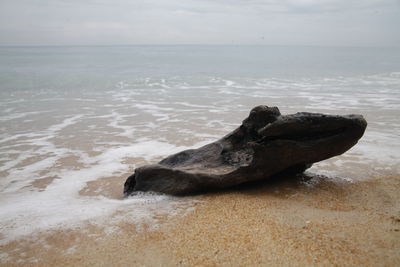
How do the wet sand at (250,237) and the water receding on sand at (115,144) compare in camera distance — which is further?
the water receding on sand at (115,144)

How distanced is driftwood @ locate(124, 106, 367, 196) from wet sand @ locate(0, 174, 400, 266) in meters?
0.28

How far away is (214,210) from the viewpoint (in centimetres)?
381

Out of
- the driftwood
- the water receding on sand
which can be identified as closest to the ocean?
the water receding on sand

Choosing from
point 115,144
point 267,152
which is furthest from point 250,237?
point 115,144

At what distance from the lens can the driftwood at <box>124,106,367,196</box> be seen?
Answer: 13.7 feet

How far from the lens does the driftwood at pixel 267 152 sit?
13.7 feet

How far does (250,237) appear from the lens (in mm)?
3129

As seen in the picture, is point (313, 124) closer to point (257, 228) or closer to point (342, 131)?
point (342, 131)

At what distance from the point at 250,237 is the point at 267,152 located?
138 cm

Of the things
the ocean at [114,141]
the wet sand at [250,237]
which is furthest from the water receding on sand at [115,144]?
the wet sand at [250,237]

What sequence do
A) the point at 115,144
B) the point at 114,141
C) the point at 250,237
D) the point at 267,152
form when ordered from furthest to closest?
the point at 114,141 < the point at 115,144 < the point at 267,152 < the point at 250,237

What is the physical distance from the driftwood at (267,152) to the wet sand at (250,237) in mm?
283

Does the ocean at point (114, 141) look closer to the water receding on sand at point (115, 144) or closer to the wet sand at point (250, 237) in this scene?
the water receding on sand at point (115, 144)

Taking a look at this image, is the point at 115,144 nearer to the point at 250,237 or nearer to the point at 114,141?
the point at 114,141
